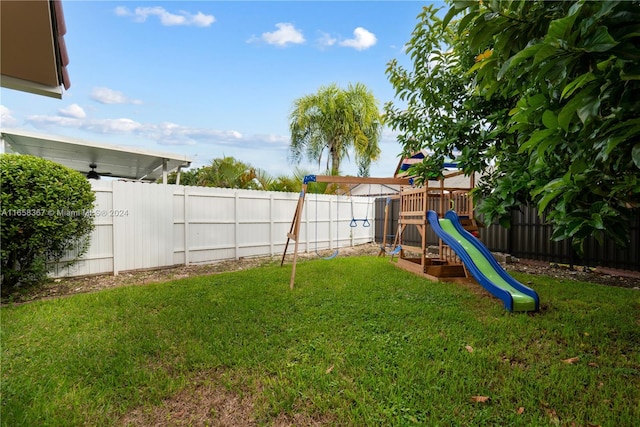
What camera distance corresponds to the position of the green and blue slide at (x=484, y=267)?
3784mm

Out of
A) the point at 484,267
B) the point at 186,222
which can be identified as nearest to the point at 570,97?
the point at 484,267

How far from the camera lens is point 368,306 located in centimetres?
390

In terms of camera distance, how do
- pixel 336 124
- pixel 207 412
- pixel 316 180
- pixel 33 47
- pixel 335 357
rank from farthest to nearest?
1. pixel 336 124
2. pixel 316 180
3. pixel 335 357
4. pixel 33 47
5. pixel 207 412

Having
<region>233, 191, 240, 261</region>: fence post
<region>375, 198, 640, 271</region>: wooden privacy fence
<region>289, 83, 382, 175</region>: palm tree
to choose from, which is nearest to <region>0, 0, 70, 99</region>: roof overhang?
<region>233, 191, 240, 261</region>: fence post

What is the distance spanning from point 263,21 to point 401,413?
247 inches

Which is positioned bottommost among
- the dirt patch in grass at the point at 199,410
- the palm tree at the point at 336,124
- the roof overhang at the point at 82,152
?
the dirt patch in grass at the point at 199,410

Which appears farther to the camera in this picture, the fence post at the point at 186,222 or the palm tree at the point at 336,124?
the palm tree at the point at 336,124

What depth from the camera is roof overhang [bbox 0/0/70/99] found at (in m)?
1.86

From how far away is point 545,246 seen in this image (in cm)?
719

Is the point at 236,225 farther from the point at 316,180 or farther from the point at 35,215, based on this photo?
the point at 35,215

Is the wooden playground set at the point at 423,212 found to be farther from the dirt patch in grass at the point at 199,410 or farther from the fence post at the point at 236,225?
the dirt patch in grass at the point at 199,410

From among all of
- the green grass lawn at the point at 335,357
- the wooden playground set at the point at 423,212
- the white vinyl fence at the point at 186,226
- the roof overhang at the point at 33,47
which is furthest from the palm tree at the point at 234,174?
the roof overhang at the point at 33,47

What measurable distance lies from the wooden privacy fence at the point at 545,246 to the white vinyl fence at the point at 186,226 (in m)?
4.92

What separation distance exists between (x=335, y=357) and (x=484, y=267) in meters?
3.23
